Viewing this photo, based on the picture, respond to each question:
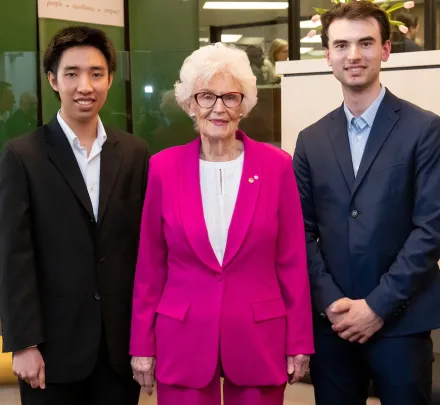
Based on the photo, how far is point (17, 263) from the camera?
2021 mm

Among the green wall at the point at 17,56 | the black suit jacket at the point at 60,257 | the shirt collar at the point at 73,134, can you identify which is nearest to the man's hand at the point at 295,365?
the black suit jacket at the point at 60,257

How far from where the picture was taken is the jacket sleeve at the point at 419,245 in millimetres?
2064

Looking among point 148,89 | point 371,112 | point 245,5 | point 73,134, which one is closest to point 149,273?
point 73,134

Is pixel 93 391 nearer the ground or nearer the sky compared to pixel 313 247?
nearer the ground

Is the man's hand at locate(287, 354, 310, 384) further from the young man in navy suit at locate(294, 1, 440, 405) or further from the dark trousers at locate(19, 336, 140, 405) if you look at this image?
the dark trousers at locate(19, 336, 140, 405)

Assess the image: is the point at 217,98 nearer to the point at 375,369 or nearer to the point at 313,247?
the point at 313,247

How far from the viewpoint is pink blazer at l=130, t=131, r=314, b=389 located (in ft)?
6.50

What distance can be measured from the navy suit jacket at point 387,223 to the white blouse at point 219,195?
14.0 inches

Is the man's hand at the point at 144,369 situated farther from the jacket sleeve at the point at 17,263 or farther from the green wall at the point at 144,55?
the green wall at the point at 144,55

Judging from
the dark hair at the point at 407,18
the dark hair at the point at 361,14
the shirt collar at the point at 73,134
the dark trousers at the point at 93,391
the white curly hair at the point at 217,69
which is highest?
the dark hair at the point at 407,18

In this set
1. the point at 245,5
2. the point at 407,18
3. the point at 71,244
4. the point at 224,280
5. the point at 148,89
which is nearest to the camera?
the point at 224,280

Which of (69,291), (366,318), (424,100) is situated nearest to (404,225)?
(366,318)

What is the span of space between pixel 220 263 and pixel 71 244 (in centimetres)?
47

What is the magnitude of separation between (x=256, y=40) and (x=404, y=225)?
5.73m
